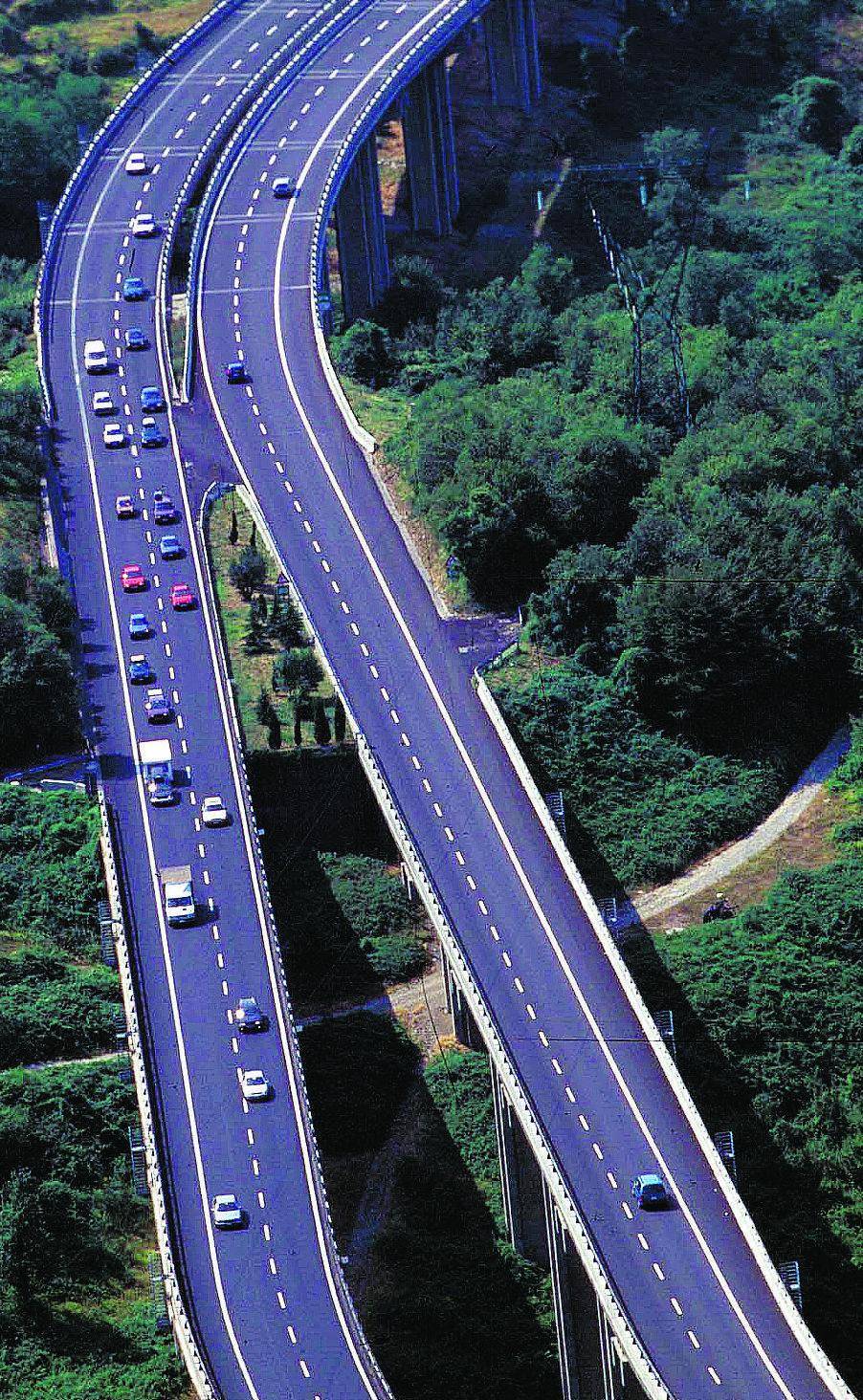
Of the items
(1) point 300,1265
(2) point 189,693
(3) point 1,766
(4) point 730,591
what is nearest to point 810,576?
(4) point 730,591

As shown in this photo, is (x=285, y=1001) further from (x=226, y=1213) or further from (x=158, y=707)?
(x=158, y=707)

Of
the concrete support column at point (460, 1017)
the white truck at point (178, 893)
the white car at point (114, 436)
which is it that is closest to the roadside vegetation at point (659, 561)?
the concrete support column at point (460, 1017)

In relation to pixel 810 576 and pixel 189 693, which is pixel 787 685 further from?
pixel 189 693

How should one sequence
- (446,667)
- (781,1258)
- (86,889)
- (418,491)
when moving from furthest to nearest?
1. (418,491)
2. (446,667)
3. (86,889)
4. (781,1258)

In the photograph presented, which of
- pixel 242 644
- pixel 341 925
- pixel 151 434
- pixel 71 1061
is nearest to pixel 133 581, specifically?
pixel 242 644

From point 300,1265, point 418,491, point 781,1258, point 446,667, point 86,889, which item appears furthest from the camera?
point 418,491

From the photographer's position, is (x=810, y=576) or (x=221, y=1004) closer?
(x=221, y=1004)
